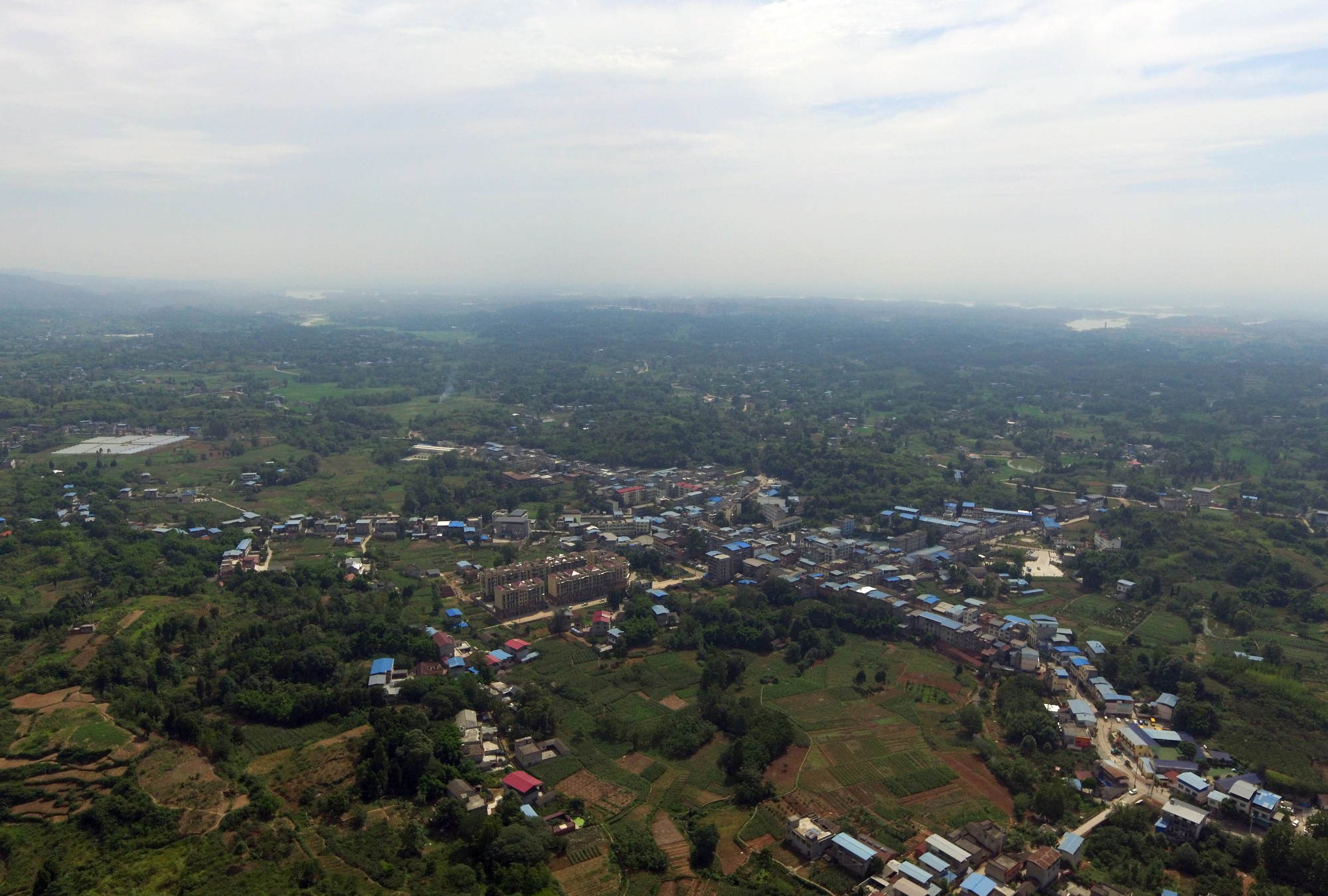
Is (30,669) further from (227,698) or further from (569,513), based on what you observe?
(569,513)

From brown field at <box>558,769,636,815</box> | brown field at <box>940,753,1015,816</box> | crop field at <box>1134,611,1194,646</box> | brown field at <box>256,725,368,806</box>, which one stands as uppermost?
brown field at <box>256,725,368,806</box>

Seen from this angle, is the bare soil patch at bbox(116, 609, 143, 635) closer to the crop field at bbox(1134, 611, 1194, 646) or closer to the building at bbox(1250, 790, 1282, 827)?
the building at bbox(1250, 790, 1282, 827)

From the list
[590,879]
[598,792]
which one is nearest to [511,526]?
[598,792]

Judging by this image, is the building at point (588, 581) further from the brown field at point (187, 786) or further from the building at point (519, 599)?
the brown field at point (187, 786)

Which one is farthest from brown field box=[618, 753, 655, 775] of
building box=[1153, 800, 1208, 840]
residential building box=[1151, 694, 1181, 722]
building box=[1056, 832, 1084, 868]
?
residential building box=[1151, 694, 1181, 722]

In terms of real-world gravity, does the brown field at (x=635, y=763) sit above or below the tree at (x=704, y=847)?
below

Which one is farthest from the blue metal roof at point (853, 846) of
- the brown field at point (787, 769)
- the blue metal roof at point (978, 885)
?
the brown field at point (787, 769)
